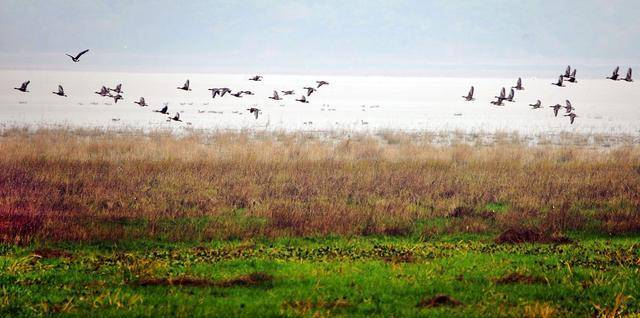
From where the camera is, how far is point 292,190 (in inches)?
1104

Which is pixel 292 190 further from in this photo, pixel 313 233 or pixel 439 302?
pixel 439 302

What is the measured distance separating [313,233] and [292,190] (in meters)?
7.42

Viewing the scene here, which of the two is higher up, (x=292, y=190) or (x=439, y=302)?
(x=439, y=302)

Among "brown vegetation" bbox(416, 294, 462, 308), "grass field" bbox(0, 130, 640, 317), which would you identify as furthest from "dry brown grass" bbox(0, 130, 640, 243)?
"brown vegetation" bbox(416, 294, 462, 308)

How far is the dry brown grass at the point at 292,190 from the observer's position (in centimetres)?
2147

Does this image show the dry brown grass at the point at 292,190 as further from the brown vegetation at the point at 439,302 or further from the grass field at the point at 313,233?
the brown vegetation at the point at 439,302

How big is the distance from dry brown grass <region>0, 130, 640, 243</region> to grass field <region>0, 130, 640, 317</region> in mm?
102

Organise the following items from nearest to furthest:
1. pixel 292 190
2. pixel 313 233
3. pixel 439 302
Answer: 1. pixel 439 302
2. pixel 313 233
3. pixel 292 190

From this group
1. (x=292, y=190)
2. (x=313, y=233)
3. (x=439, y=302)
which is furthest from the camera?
(x=292, y=190)

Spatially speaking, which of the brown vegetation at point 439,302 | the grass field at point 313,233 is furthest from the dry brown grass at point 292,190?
the brown vegetation at point 439,302

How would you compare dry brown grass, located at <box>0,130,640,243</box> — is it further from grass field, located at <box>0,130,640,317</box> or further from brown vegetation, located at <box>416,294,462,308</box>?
brown vegetation, located at <box>416,294,462,308</box>

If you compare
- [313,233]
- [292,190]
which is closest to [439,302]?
[313,233]

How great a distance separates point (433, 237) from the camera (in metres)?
20.8

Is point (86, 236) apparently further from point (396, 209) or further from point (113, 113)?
point (113, 113)
